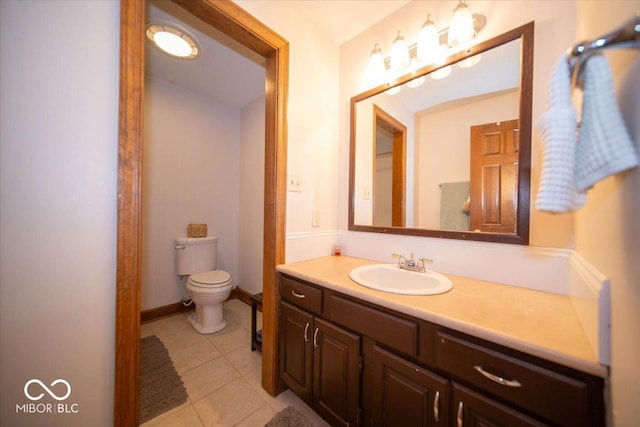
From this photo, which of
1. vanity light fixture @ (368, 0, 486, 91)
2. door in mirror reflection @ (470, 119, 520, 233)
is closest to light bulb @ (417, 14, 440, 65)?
vanity light fixture @ (368, 0, 486, 91)

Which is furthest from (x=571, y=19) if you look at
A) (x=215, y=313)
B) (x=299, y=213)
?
(x=215, y=313)

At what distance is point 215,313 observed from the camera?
6.71ft

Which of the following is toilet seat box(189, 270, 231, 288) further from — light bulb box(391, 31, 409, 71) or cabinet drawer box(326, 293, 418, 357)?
light bulb box(391, 31, 409, 71)

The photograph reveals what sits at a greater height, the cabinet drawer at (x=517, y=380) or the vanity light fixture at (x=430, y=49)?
the vanity light fixture at (x=430, y=49)

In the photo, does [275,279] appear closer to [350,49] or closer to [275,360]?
[275,360]

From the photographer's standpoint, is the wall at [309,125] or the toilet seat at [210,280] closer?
the wall at [309,125]

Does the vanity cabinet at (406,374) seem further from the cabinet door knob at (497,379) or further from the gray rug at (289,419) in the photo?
the gray rug at (289,419)

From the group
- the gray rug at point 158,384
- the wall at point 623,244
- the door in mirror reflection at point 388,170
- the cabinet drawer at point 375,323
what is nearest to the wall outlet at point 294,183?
the door in mirror reflection at point 388,170

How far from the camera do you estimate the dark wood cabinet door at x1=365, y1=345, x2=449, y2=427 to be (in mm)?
730

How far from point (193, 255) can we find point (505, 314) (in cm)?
252

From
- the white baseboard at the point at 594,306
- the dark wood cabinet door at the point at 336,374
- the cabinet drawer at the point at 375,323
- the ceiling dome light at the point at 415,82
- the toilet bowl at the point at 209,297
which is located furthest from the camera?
the toilet bowl at the point at 209,297

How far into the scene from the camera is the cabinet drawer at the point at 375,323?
0.78 meters

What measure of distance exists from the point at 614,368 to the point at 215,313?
236 cm

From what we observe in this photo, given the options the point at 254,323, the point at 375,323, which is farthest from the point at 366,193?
the point at 254,323
